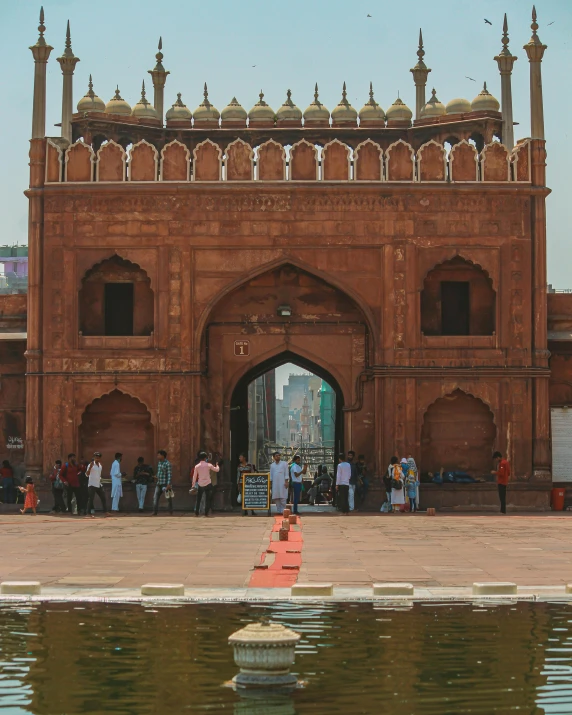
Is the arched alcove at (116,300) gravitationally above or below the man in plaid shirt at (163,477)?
above

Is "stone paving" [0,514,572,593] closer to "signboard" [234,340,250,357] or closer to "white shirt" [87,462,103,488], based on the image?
"white shirt" [87,462,103,488]

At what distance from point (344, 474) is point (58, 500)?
5083 millimetres

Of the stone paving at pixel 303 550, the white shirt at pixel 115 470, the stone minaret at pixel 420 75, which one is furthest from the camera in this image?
the stone minaret at pixel 420 75

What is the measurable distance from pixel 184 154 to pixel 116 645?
17381mm

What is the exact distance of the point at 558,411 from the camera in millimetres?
25516

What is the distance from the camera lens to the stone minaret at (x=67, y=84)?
2773 cm

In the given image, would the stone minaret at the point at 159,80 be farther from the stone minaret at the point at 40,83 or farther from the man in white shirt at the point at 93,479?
the man in white shirt at the point at 93,479

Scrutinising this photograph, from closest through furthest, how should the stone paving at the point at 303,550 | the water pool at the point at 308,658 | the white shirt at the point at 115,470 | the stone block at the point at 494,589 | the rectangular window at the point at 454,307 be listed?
the water pool at the point at 308,658
the stone block at the point at 494,589
the stone paving at the point at 303,550
the white shirt at the point at 115,470
the rectangular window at the point at 454,307

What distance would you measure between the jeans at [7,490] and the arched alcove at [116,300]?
3.13m

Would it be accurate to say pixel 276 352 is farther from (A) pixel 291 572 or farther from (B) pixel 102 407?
(A) pixel 291 572

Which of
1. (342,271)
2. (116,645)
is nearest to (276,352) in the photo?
(342,271)

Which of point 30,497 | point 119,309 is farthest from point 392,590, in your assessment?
point 119,309

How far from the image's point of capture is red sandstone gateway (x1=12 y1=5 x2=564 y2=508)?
24875 mm

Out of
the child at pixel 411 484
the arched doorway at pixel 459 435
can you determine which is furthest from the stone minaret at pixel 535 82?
the child at pixel 411 484
